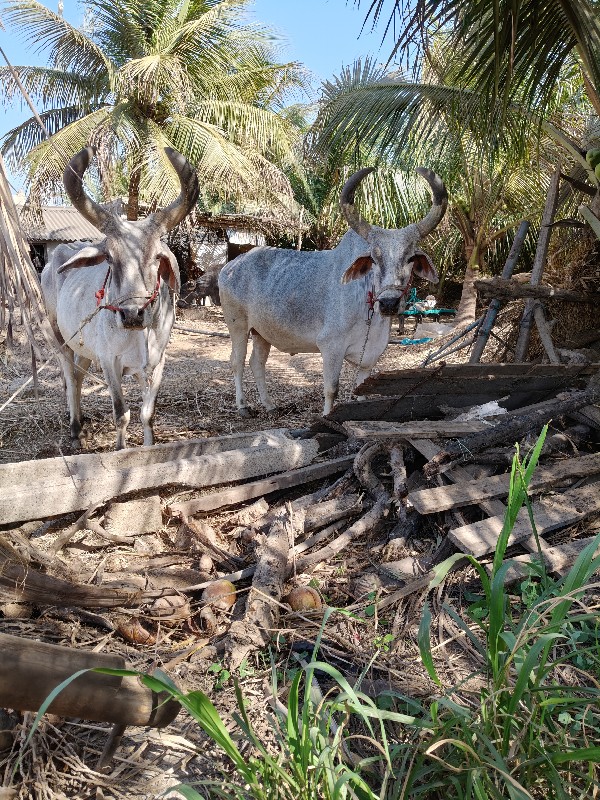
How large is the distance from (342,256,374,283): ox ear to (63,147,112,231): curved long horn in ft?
6.44

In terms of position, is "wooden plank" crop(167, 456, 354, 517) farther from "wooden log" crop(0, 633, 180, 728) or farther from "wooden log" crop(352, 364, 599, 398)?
"wooden log" crop(0, 633, 180, 728)

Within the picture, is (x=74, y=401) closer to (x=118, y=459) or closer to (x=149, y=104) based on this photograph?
(x=118, y=459)

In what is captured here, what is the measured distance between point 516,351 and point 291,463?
2528 mm

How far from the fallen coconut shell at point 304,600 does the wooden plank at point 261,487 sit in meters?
0.94

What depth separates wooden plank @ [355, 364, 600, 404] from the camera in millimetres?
4508

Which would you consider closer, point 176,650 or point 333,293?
point 176,650

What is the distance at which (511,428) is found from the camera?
13.0 feet

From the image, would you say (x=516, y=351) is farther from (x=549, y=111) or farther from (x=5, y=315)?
(x=5, y=315)

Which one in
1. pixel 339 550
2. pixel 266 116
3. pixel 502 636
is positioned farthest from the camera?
pixel 266 116

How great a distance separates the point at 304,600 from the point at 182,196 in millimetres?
3152

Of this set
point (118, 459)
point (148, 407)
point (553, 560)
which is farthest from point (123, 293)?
point (553, 560)

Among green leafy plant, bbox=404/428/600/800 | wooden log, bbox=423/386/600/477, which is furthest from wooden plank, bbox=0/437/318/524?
green leafy plant, bbox=404/428/600/800

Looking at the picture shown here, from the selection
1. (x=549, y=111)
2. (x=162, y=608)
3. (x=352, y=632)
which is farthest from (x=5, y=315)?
(x=549, y=111)

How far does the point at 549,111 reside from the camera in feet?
22.5
